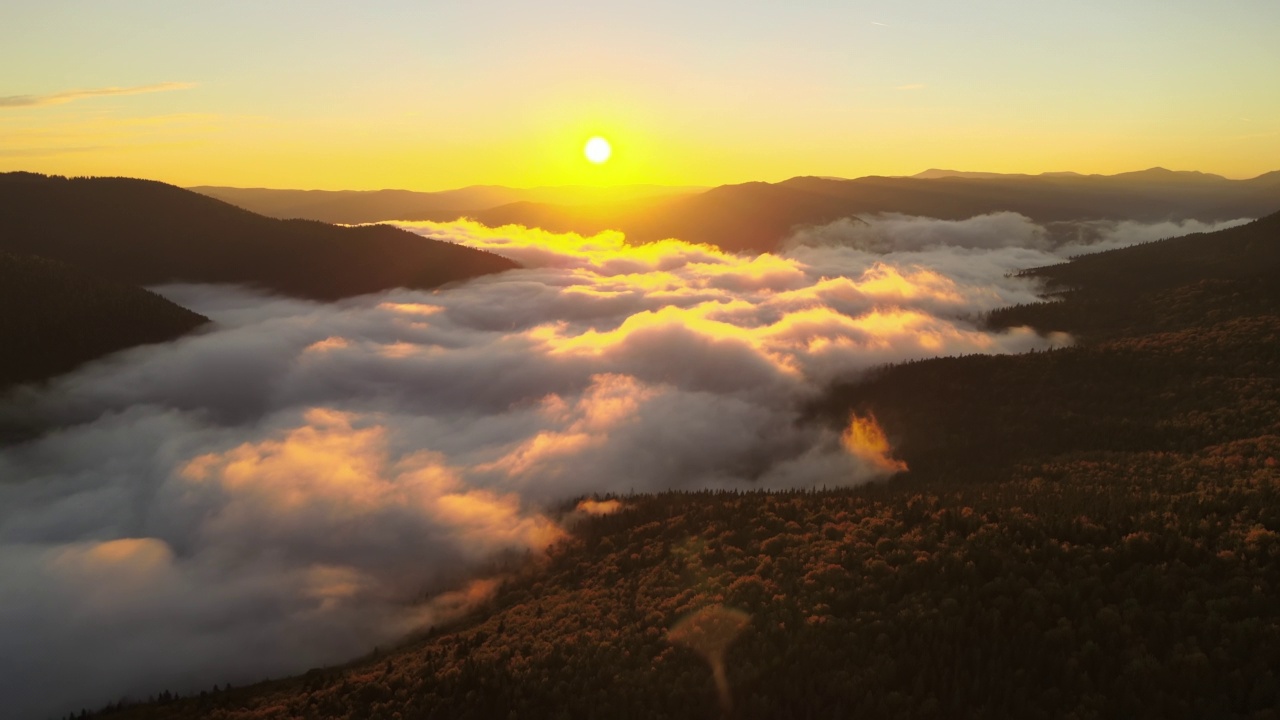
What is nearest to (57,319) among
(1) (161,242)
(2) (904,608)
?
(1) (161,242)

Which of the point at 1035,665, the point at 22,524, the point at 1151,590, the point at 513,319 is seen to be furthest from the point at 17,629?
the point at 513,319

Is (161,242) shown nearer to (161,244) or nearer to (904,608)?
(161,244)

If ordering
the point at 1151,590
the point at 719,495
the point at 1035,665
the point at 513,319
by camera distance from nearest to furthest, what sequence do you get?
the point at 1035,665, the point at 1151,590, the point at 719,495, the point at 513,319

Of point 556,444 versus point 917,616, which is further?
point 556,444

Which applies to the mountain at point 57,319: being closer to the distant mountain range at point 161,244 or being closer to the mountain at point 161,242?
the distant mountain range at point 161,244

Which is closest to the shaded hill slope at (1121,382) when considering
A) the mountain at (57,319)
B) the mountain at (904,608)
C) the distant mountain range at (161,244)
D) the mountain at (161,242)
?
the mountain at (904,608)

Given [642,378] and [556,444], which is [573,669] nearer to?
[556,444]
